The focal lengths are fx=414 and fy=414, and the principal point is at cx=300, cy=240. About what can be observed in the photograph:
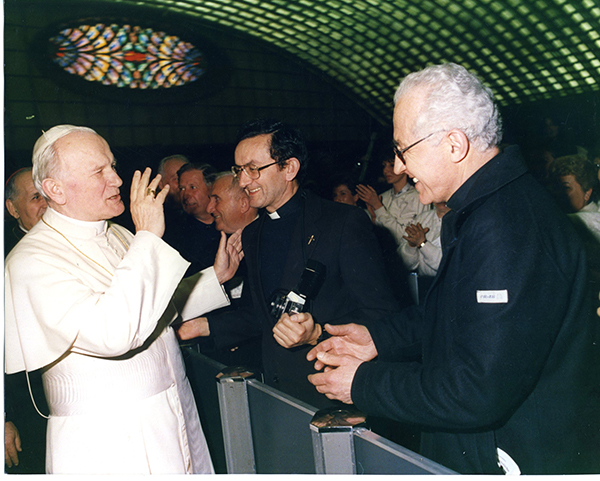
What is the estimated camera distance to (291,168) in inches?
75.3

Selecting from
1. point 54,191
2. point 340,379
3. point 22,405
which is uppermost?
point 54,191

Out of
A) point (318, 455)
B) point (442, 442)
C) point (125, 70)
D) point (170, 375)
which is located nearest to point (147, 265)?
point (170, 375)

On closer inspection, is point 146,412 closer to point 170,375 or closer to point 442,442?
point 170,375

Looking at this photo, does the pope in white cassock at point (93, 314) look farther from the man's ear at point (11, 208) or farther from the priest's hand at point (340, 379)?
the man's ear at point (11, 208)

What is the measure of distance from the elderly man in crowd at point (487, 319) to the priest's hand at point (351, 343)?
4.6 inches

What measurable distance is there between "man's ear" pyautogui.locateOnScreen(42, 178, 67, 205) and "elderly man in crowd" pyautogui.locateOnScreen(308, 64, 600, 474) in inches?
36.3

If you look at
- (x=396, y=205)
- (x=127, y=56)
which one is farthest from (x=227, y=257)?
(x=127, y=56)

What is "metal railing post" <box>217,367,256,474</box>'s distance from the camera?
148 cm

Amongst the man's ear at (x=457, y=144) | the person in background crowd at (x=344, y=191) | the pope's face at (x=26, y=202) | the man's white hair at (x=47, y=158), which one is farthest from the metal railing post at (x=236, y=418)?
the person in background crowd at (x=344, y=191)

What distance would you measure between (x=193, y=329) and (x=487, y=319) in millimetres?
1337

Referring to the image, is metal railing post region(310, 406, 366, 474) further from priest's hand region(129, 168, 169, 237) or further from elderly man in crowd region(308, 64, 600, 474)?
priest's hand region(129, 168, 169, 237)

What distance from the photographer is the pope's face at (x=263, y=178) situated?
188cm

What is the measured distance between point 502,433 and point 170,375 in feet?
3.43

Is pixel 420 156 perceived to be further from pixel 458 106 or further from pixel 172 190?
pixel 172 190
